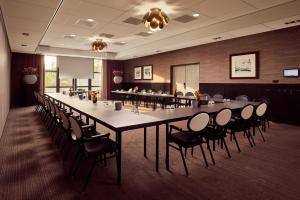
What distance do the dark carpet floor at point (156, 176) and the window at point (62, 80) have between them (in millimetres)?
7795

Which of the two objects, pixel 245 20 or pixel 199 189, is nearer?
pixel 199 189

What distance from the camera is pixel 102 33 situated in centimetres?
710

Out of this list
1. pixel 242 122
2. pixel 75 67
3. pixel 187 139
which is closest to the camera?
pixel 187 139

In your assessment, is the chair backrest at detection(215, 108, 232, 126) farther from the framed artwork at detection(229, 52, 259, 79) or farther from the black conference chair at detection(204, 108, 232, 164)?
the framed artwork at detection(229, 52, 259, 79)

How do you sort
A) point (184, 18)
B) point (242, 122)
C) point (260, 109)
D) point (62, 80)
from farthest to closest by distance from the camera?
point (62, 80)
point (184, 18)
point (260, 109)
point (242, 122)

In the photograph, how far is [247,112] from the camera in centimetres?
367

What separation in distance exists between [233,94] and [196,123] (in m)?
5.15

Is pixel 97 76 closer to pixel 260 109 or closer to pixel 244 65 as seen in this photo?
pixel 244 65

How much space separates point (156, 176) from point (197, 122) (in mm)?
906

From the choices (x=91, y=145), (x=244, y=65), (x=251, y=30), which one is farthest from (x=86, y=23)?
(x=244, y=65)

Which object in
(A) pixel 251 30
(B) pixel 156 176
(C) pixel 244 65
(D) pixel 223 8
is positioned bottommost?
(B) pixel 156 176

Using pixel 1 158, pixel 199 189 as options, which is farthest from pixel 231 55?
pixel 1 158

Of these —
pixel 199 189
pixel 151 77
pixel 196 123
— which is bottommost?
pixel 199 189

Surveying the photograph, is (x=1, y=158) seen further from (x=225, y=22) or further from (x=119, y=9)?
(x=225, y=22)
